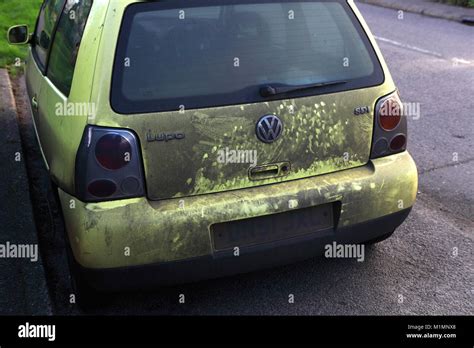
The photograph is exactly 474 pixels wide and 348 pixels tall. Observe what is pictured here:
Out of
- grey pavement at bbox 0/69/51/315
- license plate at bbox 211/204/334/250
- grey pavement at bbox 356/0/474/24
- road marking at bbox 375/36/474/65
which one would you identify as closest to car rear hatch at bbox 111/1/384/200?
license plate at bbox 211/204/334/250

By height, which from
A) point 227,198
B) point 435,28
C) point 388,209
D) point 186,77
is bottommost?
point 435,28

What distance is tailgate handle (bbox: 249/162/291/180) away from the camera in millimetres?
3164

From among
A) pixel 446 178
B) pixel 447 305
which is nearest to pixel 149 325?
pixel 447 305

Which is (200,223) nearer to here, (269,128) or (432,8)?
(269,128)

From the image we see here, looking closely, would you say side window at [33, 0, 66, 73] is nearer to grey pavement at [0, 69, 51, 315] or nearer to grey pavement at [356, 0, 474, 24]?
grey pavement at [0, 69, 51, 315]

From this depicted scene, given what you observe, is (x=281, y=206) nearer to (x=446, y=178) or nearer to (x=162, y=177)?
(x=162, y=177)

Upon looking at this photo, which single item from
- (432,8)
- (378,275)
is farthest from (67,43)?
(432,8)

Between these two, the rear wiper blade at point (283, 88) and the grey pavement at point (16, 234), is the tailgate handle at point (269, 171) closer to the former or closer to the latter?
the rear wiper blade at point (283, 88)

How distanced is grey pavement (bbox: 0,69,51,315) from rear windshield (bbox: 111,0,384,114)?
4.34ft

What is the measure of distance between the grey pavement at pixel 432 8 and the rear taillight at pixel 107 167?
11550 mm

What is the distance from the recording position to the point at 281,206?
3.14m

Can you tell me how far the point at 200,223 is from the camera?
9.93 ft

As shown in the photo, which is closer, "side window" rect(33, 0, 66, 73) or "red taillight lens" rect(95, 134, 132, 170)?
"red taillight lens" rect(95, 134, 132, 170)

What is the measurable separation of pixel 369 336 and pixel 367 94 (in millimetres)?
1301
